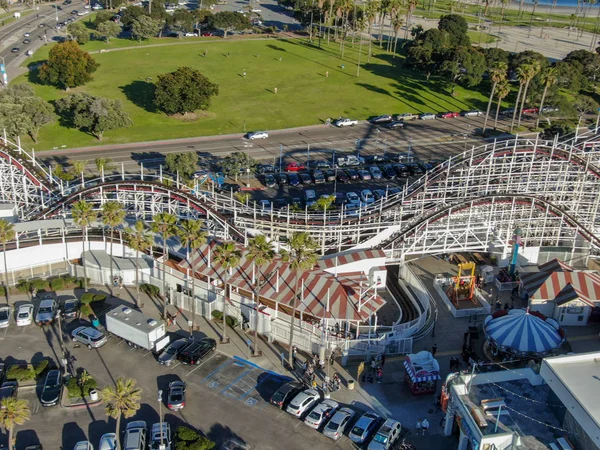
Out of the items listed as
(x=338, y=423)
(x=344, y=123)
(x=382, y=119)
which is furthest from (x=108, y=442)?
(x=382, y=119)

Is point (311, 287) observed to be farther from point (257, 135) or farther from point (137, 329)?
point (257, 135)

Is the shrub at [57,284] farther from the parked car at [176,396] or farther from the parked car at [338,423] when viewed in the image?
the parked car at [338,423]

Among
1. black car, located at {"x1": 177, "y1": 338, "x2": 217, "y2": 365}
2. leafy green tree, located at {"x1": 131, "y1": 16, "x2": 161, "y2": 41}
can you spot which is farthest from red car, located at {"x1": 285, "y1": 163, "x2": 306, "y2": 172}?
leafy green tree, located at {"x1": 131, "y1": 16, "x2": 161, "y2": 41}

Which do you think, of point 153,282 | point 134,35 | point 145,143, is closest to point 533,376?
point 153,282

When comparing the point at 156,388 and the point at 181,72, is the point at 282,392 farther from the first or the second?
the point at 181,72

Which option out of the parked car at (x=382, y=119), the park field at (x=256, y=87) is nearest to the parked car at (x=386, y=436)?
the park field at (x=256, y=87)
